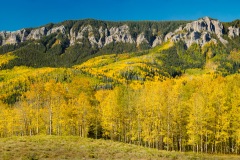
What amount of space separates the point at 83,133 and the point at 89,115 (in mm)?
6293

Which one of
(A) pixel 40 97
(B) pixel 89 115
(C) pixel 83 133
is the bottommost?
(C) pixel 83 133

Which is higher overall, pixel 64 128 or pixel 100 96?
pixel 100 96

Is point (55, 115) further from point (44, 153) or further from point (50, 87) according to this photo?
point (44, 153)

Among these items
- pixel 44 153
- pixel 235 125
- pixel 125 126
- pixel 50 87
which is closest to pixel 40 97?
pixel 50 87

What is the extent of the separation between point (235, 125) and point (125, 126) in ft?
90.5

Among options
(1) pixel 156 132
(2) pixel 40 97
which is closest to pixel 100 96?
(2) pixel 40 97

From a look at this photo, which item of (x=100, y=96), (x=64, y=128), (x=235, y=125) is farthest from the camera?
(x=100, y=96)

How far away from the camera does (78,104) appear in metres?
71.9

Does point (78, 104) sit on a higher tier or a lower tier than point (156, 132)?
higher

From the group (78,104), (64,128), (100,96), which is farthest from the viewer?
(100,96)

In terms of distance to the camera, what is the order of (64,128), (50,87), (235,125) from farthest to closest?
(64,128) < (50,87) < (235,125)

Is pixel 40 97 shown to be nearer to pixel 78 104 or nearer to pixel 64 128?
pixel 78 104

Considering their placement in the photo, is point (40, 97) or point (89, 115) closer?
point (40, 97)

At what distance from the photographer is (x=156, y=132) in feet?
195
